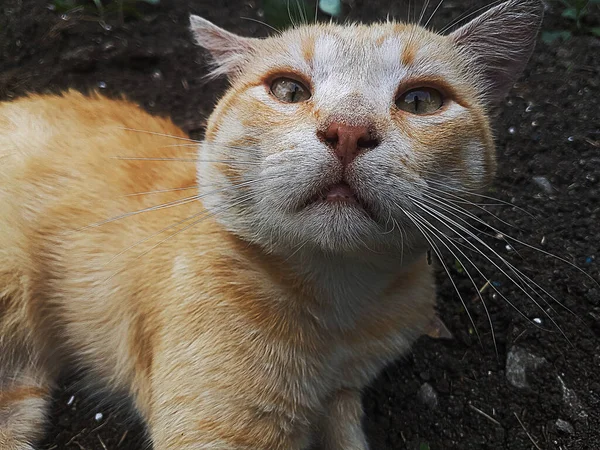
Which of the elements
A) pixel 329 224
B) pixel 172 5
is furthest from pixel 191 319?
pixel 172 5

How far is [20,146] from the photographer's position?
6.92 feet

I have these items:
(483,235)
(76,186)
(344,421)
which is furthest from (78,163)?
(483,235)

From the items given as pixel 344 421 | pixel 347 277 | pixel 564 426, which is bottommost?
pixel 564 426

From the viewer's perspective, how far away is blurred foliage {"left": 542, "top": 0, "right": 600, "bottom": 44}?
3025 mm

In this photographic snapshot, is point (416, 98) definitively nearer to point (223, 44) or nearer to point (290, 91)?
point (290, 91)

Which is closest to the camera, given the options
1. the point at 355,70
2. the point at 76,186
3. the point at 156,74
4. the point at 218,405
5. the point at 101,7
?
the point at 355,70

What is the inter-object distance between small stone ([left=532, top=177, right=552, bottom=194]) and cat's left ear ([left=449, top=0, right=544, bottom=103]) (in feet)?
3.08

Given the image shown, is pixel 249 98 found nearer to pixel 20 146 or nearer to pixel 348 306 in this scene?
pixel 348 306

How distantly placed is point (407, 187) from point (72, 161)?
4.56 feet

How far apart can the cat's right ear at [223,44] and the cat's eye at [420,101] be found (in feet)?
2.04

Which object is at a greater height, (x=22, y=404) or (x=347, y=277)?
(x=347, y=277)

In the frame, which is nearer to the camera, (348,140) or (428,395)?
(348,140)

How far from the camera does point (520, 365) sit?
2.09 metres

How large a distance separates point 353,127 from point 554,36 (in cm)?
239
